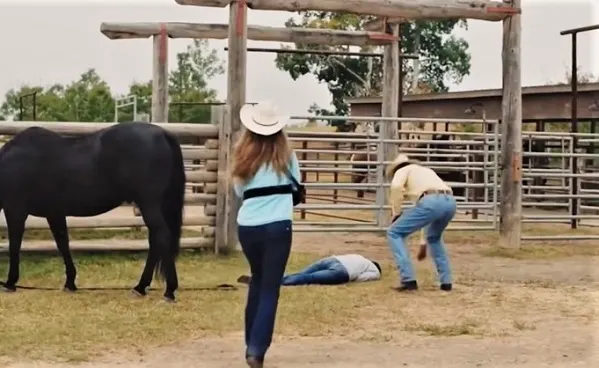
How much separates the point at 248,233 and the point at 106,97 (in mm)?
30316

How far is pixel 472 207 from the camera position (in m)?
13.5

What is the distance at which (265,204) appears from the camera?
5367 mm

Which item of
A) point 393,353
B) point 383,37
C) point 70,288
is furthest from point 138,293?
point 383,37

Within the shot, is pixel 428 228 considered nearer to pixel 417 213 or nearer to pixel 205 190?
pixel 417 213

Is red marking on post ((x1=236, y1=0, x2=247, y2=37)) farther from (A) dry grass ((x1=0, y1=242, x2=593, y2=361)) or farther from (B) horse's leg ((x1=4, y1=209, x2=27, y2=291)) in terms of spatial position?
(B) horse's leg ((x1=4, y1=209, x2=27, y2=291))

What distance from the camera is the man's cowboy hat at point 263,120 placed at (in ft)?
17.7

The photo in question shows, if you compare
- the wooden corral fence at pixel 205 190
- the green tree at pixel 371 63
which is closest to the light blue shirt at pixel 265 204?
the wooden corral fence at pixel 205 190

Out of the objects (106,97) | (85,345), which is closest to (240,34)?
(85,345)

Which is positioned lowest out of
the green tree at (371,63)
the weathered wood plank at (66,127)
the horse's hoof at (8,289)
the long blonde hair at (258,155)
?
the horse's hoof at (8,289)

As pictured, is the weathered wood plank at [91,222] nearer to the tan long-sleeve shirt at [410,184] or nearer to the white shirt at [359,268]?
the white shirt at [359,268]

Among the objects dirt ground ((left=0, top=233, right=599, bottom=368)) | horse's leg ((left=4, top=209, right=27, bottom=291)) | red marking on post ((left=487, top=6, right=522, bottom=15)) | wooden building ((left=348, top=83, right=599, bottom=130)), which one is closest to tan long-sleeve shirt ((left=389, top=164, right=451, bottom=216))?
dirt ground ((left=0, top=233, right=599, bottom=368))

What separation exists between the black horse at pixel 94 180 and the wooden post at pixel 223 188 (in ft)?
7.97

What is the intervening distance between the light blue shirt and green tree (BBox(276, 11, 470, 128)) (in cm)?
2538

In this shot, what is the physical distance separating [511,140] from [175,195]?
5330mm
